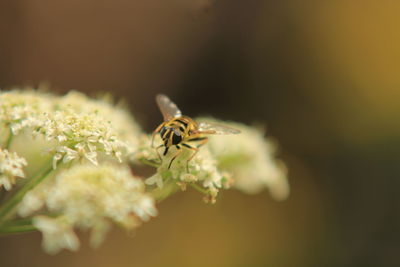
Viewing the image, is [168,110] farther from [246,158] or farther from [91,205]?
[91,205]

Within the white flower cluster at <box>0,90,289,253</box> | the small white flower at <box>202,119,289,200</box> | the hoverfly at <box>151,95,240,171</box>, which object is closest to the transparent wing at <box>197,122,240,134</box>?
the hoverfly at <box>151,95,240,171</box>

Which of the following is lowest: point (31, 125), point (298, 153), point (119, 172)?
point (119, 172)

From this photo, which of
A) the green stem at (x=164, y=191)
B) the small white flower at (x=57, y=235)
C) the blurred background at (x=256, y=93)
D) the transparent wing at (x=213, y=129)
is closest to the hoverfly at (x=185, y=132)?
the transparent wing at (x=213, y=129)

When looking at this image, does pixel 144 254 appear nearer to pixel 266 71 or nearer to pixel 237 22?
pixel 266 71

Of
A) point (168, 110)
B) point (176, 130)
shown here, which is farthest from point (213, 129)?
point (168, 110)

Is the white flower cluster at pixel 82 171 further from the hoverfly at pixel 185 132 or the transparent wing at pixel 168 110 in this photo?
the transparent wing at pixel 168 110

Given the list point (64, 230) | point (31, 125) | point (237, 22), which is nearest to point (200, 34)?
point (237, 22)
